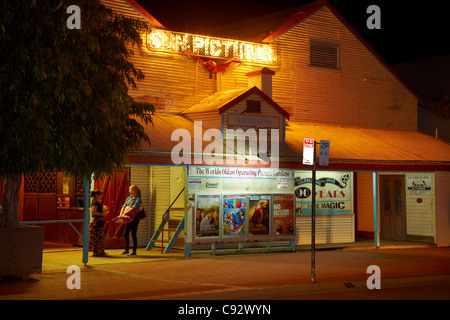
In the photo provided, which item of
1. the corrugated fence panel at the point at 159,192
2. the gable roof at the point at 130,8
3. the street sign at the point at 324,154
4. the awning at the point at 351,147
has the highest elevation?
the gable roof at the point at 130,8

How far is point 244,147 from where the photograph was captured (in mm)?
17297

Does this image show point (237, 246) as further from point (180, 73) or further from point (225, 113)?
point (180, 73)

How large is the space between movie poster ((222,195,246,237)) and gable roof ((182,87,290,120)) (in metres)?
2.46

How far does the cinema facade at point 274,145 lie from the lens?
656 inches

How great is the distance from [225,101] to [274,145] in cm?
191

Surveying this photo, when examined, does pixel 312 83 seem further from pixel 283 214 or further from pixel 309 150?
pixel 309 150

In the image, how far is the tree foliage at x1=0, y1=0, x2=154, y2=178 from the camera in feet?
35.1

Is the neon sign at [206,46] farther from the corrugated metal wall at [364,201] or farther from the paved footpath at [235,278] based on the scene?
the paved footpath at [235,278]

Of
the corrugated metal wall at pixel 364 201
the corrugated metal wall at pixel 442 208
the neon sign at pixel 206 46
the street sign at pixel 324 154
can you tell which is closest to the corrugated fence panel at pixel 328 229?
the corrugated metal wall at pixel 364 201

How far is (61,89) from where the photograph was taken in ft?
36.6

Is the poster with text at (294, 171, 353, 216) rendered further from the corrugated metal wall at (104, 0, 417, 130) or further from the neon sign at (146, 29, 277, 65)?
the neon sign at (146, 29, 277, 65)

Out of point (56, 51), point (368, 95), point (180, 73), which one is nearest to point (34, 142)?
point (56, 51)

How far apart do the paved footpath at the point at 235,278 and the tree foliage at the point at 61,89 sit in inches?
90.1

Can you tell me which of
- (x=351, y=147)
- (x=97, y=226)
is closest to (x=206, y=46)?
(x=351, y=147)
